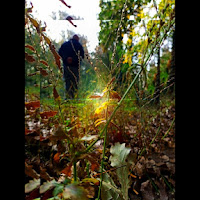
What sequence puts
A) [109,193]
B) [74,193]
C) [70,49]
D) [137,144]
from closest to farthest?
[74,193] → [109,193] → [70,49] → [137,144]

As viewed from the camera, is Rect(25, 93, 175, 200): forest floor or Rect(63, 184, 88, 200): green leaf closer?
Rect(63, 184, 88, 200): green leaf

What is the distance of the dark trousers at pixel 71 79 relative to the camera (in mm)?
685

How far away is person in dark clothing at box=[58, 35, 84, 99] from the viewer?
0.63 m

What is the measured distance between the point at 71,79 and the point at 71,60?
8cm

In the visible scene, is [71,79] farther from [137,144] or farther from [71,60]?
[137,144]

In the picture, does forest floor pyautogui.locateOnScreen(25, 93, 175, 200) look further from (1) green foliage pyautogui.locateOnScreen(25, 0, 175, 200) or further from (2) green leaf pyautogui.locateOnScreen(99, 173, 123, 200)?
(2) green leaf pyautogui.locateOnScreen(99, 173, 123, 200)

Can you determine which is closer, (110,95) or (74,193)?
(74,193)

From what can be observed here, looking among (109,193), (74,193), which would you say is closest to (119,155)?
(109,193)

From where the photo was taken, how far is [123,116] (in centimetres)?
91

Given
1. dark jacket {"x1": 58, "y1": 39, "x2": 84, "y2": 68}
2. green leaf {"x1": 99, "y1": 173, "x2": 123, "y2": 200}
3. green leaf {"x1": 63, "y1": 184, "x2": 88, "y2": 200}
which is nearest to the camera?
green leaf {"x1": 63, "y1": 184, "x2": 88, "y2": 200}

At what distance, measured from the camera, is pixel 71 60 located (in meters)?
0.66

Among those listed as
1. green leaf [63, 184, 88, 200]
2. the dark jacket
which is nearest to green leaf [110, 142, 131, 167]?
green leaf [63, 184, 88, 200]

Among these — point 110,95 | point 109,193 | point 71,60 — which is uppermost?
point 71,60
